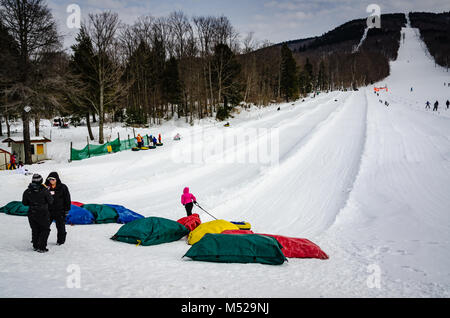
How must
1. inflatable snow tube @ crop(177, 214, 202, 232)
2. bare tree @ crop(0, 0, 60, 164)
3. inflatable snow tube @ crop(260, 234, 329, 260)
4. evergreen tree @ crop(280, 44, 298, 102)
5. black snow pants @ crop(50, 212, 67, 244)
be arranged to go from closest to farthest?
1. black snow pants @ crop(50, 212, 67, 244)
2. inflatable snow tube @ crop(260, 234, 329, 260)
3. inflatable snow tube @ crop(177, 214, 202, 232)
4. bare tree @ crop(0, 0, 60, 164)
5. evergreen tree @ crop(280, 44, 298, 102)

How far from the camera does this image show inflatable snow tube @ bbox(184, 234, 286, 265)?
5730mm

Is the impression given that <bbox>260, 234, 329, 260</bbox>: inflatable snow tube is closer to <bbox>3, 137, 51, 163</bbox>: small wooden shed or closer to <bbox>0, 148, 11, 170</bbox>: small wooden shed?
<bbox>0, 148, 11, 170</bbox>: small wooden shed

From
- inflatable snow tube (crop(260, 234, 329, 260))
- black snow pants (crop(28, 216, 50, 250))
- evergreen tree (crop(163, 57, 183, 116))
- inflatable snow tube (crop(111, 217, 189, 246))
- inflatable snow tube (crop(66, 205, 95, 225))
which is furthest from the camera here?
evergreen tree (crop(163, 57, 183, 116))

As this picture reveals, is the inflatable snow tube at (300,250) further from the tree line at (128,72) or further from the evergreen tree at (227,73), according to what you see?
the evergreen tree at (227,73)

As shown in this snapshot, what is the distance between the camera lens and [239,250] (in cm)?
579

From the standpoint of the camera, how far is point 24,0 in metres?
17.8

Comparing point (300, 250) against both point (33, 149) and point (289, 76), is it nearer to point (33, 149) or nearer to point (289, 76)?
point (33, 149)

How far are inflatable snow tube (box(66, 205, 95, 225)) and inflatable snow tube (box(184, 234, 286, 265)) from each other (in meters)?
4.57

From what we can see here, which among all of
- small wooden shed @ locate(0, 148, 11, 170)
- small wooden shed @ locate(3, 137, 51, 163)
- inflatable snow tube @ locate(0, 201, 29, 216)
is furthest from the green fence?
inflatable snow tube @ locate(0, 201, 29, 216)

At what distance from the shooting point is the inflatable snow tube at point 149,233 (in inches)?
277

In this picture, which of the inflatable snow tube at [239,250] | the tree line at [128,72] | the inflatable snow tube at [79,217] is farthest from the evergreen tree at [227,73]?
the inflatable snow tube at [239,250]

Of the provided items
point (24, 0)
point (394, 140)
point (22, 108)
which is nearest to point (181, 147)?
point (22, 108)

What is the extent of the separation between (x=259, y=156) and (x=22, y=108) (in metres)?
16.6
